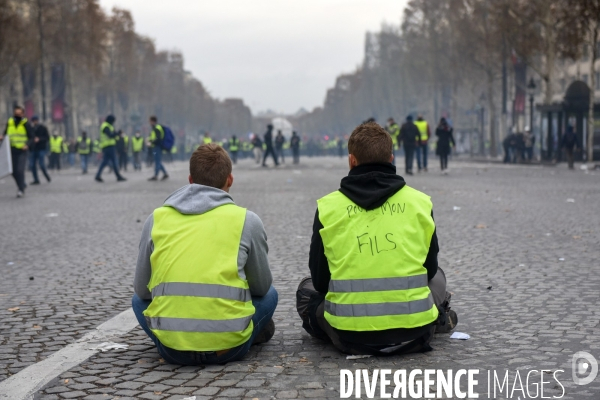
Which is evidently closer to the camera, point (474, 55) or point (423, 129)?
point (423, 129)

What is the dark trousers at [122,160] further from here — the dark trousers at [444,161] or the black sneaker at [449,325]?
the black sneaker at [449,325]

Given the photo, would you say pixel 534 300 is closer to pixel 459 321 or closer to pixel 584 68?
pixel 459 321

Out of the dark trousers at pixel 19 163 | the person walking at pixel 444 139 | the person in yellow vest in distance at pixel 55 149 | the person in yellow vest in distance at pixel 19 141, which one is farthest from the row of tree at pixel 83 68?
the dark trousers at pixel 19 163

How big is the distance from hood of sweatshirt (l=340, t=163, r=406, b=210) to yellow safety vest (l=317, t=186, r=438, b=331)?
0.13ft

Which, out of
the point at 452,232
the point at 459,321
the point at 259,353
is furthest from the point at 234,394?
the point at 452,232

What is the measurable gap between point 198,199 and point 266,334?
956 mm

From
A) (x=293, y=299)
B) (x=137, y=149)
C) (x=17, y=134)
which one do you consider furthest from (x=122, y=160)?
(x=293, y=299)

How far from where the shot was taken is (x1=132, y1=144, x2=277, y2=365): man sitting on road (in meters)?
4.84

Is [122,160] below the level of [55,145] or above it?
below

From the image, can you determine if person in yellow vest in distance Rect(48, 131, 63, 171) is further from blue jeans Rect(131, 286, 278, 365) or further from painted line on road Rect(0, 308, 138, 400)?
blue jeans Rect(131, 286, 278, 365)

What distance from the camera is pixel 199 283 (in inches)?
190

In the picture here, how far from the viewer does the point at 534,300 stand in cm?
689

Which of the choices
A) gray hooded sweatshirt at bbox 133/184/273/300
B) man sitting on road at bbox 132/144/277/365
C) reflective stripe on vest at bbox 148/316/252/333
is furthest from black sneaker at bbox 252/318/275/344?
reflective stripe on vest at bbox 148/316/252/333

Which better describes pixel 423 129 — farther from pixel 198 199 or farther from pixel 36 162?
pixel 198 199
